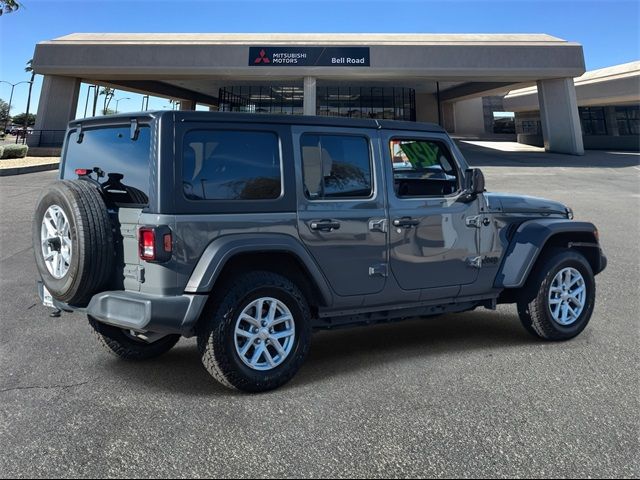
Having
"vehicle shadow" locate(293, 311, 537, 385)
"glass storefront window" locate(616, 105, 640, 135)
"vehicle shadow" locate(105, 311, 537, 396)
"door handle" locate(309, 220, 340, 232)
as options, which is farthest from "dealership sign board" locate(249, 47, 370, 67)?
"door handle" locate(309, 220, 340, 232)

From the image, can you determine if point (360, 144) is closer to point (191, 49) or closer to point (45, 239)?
point (45, 239)

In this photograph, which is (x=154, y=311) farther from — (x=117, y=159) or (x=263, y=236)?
(x=117, y=159)

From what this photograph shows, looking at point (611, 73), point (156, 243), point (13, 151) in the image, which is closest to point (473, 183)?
point (156, 243)

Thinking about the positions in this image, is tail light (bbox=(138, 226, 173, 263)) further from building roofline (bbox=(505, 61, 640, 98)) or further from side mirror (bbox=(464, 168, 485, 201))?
building roofline (bbox=(505, 61, 640, 98))

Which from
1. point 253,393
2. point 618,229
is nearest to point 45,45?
point 618,229

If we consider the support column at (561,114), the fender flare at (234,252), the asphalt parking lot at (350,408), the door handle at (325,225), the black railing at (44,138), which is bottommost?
the asphalt parking lot at (350,408)

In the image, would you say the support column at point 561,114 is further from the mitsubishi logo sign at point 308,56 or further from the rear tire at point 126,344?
the rear tire at point 126,344

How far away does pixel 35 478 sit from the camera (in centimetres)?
262

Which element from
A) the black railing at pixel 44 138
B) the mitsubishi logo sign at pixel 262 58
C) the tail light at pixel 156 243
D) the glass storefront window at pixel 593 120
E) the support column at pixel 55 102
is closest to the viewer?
the tail light at pixel 156 243

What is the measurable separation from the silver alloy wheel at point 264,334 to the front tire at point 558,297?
7.66ft

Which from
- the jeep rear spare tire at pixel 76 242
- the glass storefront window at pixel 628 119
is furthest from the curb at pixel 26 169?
the glass storefront window at pixel 628 119

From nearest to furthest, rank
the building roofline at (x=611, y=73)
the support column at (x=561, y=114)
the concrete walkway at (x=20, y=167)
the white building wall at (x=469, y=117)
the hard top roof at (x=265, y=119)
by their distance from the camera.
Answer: the hard top roof at (x=265, y=119) → the concrete walkway at (x=20, y=167) → the support column at (x=561, y=114) → the building roofline at (x=611, y=73) → the white building wall at (x=469, y=117)

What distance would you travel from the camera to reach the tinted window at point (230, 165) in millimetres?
3502

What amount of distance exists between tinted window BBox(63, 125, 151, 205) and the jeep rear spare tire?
165mm
